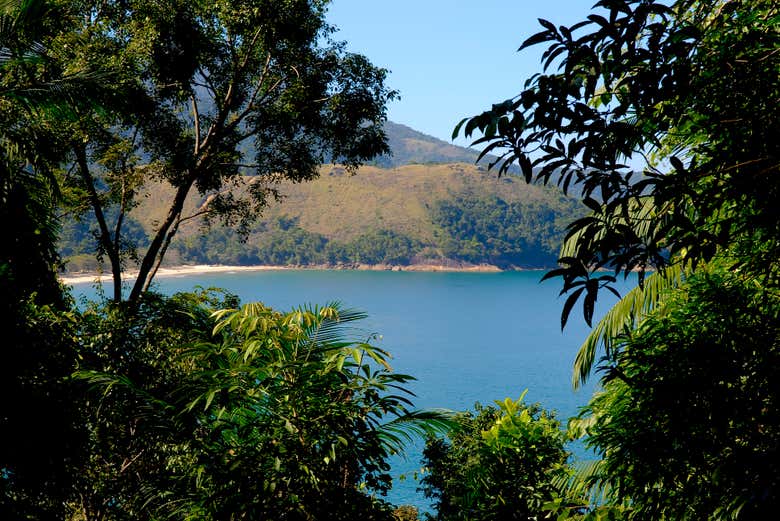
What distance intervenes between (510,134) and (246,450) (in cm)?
246

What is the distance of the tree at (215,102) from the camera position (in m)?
10.3

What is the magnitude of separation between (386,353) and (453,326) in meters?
62.7

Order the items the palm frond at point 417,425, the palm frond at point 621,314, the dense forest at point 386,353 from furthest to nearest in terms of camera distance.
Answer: the palm frond at point 621,314 → the palm frond at point 417,425 → the dense forest at point 386,353

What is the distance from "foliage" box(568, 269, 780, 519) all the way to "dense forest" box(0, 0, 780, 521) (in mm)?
16

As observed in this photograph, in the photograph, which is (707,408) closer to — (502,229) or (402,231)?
(402,231)

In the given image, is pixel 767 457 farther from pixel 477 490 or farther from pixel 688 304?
pixel 477 490

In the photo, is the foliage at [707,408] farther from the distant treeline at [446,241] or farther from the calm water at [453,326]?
the distant treeline at [446,241]

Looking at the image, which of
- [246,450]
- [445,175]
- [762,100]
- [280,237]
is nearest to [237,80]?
[246,450]

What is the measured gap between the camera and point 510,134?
2.01 metres

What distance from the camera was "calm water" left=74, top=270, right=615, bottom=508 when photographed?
1491 inches

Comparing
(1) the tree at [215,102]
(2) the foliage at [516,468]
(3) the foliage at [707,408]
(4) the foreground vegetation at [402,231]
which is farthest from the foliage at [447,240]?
(3) the foliage at [707,408]

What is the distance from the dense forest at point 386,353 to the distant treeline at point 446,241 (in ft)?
338

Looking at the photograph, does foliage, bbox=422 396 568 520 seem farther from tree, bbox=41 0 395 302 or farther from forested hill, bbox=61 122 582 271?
forested hill, bbox=61 122 582 271

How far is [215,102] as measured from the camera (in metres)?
12.2
